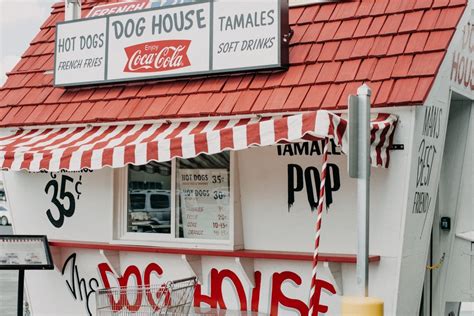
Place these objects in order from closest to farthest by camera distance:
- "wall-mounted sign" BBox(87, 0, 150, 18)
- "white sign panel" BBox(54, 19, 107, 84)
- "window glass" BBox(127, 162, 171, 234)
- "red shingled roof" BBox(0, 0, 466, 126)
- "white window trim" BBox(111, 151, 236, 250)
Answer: "red shingled roof" BBox(0, 0, 466, 126)
"white window trim" BBox(111, 151, 236, 250)
"window glass" BBox(127, 162, 171, 234)
"white sign panel" BBox(54, 19, 107, 84)
"wall-mounted sign" BBox(87, 0, 150, 18)

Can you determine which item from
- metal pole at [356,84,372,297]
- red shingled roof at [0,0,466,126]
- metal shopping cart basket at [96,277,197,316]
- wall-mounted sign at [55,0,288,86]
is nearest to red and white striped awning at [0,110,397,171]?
red shingled roof at [0,0,466,126]

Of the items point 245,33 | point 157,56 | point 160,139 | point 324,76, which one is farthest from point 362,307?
point 157,56

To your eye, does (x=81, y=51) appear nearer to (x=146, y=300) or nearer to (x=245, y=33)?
(x=245, y=33)

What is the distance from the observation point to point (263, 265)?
7.40 meters

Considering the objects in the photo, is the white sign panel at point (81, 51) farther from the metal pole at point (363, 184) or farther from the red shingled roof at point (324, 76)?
the metal pole at point (363, 184)

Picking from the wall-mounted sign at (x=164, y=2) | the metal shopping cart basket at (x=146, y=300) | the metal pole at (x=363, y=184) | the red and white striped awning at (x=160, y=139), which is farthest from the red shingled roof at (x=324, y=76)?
the metal shopping cart basket at (x=146, y=300)

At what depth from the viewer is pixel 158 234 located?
823cm

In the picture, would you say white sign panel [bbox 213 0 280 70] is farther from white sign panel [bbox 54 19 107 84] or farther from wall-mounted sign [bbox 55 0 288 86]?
white sign panel [bbox 54 19 107 84]

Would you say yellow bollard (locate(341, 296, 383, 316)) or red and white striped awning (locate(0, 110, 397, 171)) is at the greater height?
red and white striped awning (locate(0, 110, 397, 171))

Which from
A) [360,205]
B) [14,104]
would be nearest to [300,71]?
[360,205]

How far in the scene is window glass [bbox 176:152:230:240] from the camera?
25.7 ft

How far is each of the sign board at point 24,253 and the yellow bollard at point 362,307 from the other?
168 inches

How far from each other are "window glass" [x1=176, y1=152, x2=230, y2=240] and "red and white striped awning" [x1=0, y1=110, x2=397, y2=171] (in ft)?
1.66

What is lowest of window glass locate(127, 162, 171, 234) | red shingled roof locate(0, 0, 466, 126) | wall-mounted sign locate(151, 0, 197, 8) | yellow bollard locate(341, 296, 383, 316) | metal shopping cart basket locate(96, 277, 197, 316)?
metal shopping cart basket locate(96, 277, 197, 316)
